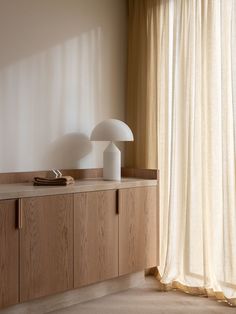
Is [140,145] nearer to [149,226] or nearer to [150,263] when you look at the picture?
[149,226]

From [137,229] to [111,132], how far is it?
76 cm

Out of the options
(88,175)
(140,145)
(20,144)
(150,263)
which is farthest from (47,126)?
(150,263)

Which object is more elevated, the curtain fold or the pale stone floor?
the curtain fold

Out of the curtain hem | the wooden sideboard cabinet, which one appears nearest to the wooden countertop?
the wooden sideboard cabinet

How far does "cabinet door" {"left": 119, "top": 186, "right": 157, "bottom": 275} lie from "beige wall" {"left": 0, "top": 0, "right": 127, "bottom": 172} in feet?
1.76

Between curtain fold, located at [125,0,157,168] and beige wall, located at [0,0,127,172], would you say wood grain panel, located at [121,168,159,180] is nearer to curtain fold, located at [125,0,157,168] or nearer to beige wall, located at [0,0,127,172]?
curtain fold, located at [125,0,157,168]

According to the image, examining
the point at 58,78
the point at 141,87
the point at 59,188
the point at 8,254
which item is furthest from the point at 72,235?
the point at 141,87

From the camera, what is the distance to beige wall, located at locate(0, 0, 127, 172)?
2.98 m

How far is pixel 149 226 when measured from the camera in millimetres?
3256

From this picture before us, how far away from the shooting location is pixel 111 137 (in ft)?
10.1

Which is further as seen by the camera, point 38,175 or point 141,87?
point 141,87

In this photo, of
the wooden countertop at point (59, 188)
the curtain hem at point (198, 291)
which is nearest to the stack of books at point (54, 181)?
the wooden countertop at point (59, 188)

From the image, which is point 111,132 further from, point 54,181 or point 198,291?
point 198,291

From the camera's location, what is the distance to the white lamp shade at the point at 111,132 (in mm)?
3092
